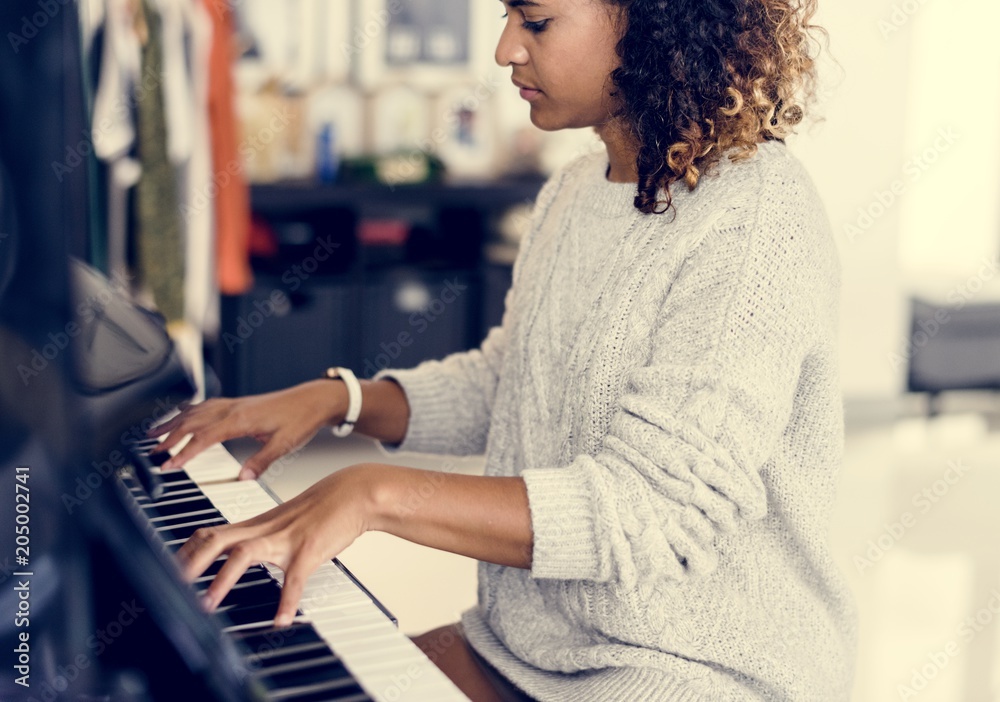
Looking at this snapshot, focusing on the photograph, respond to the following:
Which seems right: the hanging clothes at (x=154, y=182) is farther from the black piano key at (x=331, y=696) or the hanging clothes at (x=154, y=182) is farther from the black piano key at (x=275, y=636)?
the black piano key at (x=331, y=696)

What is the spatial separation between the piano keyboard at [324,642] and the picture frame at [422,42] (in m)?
3.56

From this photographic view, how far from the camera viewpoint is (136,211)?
3592 mm

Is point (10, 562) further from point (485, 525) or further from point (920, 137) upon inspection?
point (920, 137)

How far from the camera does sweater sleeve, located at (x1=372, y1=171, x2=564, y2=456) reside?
1617 millimetres

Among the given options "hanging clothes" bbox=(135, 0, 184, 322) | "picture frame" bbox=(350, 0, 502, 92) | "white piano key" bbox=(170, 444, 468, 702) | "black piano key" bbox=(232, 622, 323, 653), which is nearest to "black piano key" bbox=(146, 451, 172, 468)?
"white piano key" bbox=(170, 444, 468, 702)

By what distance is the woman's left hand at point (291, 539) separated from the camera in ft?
3.17

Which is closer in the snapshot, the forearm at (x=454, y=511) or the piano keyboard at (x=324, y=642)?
the piano keyboard at (x=324, y=642)

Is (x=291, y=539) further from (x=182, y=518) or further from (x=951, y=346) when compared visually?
(x=951, y=346)

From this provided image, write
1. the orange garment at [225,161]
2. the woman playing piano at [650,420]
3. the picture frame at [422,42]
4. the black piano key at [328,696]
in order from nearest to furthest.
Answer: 1. the black piano key at [328,696]
2. the woman playing piano at [650,420]
3. the orange garment at [225,161]
4. the picture frame at [422,42]

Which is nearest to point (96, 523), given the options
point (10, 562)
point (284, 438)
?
point (10, 562)

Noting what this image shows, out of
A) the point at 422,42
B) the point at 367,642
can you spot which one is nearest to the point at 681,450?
the point at 367,642

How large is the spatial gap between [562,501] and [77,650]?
0.62 meters

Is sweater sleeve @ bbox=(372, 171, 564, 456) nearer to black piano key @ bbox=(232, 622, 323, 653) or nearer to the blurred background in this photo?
black piano key @ bbox=(232, 622, 323, 653)

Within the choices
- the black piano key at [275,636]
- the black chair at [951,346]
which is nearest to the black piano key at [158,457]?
the black piano key at [275,636]
